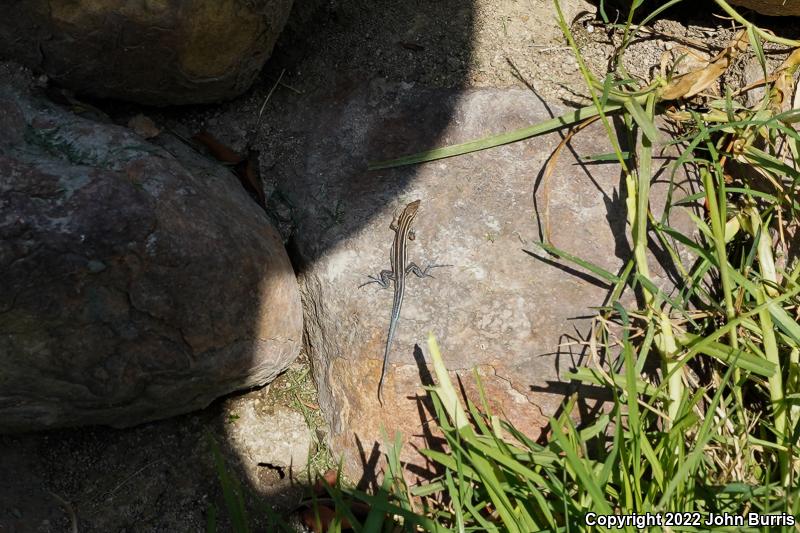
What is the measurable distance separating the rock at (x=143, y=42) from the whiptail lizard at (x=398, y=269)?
2.85 ft

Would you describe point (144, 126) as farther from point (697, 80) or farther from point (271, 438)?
point (697, 80)

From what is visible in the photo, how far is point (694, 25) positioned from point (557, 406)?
1857mm

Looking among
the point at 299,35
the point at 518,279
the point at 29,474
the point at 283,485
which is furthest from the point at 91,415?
the point at 299,35

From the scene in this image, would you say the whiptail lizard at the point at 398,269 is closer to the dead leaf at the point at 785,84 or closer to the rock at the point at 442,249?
the rock at the point at 442,249

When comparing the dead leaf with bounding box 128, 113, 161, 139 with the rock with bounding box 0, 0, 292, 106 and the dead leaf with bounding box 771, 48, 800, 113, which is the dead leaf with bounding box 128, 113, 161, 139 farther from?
the dead leaf with bounding box 771, 48, 800, 113

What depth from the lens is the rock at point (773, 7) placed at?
2.82 m

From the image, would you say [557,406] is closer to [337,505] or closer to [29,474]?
[337,505]

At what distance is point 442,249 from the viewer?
2664mm

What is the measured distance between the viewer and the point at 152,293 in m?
2.18

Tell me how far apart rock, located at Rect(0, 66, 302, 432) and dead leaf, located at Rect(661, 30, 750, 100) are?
1.68m

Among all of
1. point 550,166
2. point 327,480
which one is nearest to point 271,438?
point 327,480

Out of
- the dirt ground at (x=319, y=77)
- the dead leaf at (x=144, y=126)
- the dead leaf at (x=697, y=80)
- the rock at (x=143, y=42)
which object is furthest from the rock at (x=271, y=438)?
the dead leaf at (x=697, y=80)

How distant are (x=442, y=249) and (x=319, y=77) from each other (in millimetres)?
958

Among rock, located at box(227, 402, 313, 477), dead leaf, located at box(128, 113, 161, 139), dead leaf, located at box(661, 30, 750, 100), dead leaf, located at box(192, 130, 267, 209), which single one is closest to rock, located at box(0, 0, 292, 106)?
dead leaf, located at box(128, 113, 161, 139)
